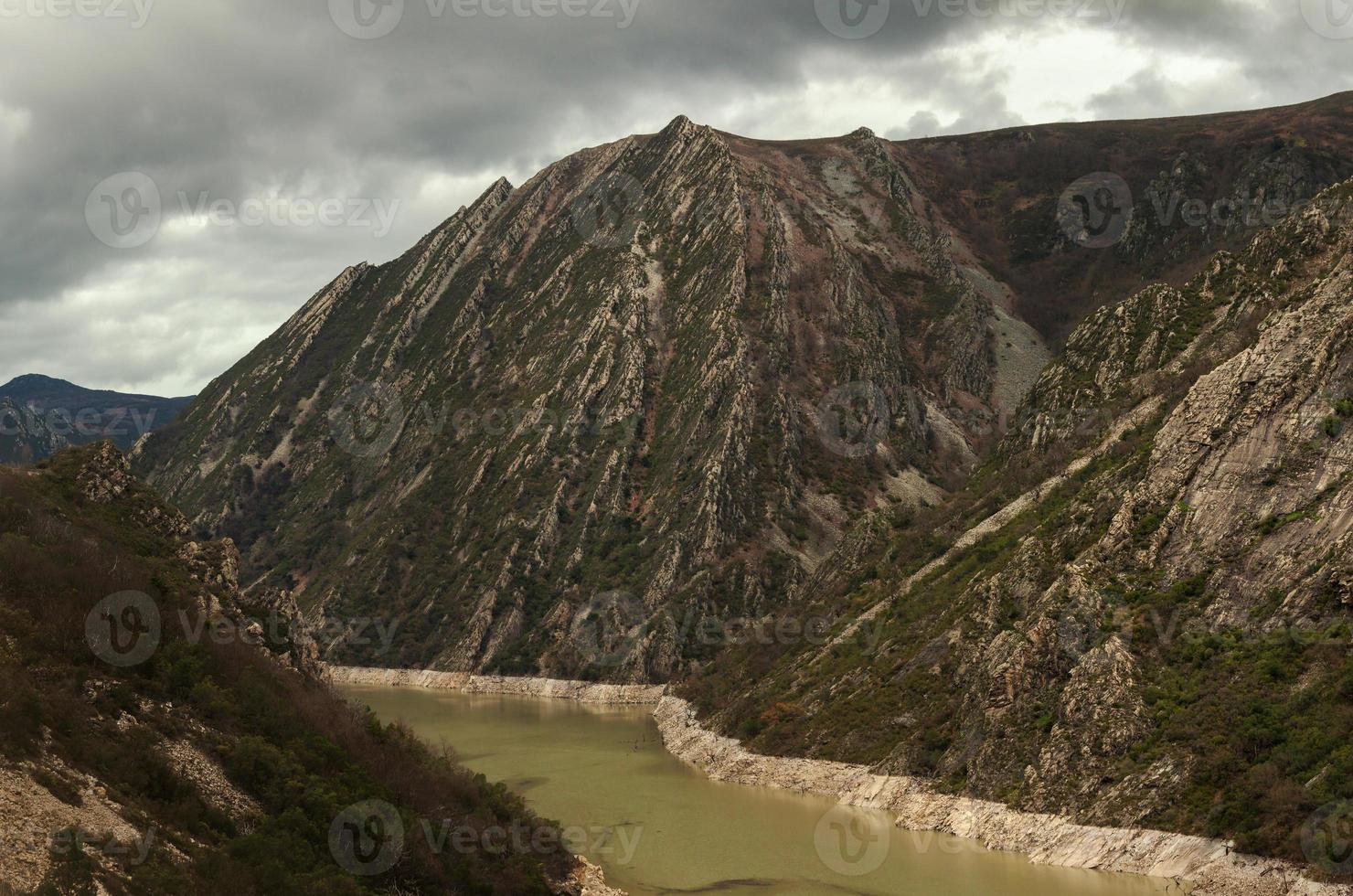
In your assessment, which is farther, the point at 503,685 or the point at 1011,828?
the point at 503,685

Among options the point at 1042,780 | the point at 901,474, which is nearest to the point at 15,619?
the point at 1042,780

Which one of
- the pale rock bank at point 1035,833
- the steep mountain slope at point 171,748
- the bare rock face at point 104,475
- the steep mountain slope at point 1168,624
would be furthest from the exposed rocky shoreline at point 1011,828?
the bare rock face at point 104,475

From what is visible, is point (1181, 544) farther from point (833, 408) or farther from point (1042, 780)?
point (833, 408)

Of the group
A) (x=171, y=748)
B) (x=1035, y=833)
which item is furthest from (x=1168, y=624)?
(x=171, y=748)

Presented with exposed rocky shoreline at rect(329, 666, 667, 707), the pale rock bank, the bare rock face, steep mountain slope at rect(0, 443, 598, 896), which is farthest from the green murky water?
the bare rock face

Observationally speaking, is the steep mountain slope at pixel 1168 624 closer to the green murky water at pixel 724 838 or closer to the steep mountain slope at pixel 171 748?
the green murky water at pixel 724 838

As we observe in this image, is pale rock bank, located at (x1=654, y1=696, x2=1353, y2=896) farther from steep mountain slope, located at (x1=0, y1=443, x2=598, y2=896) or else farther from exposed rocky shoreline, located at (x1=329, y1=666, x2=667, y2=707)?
exposed rocky shoreline, located at (x1=329, y1=666, x2=667, y2=707)

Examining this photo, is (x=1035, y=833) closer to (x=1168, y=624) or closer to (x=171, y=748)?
(x=1168, y=624)
